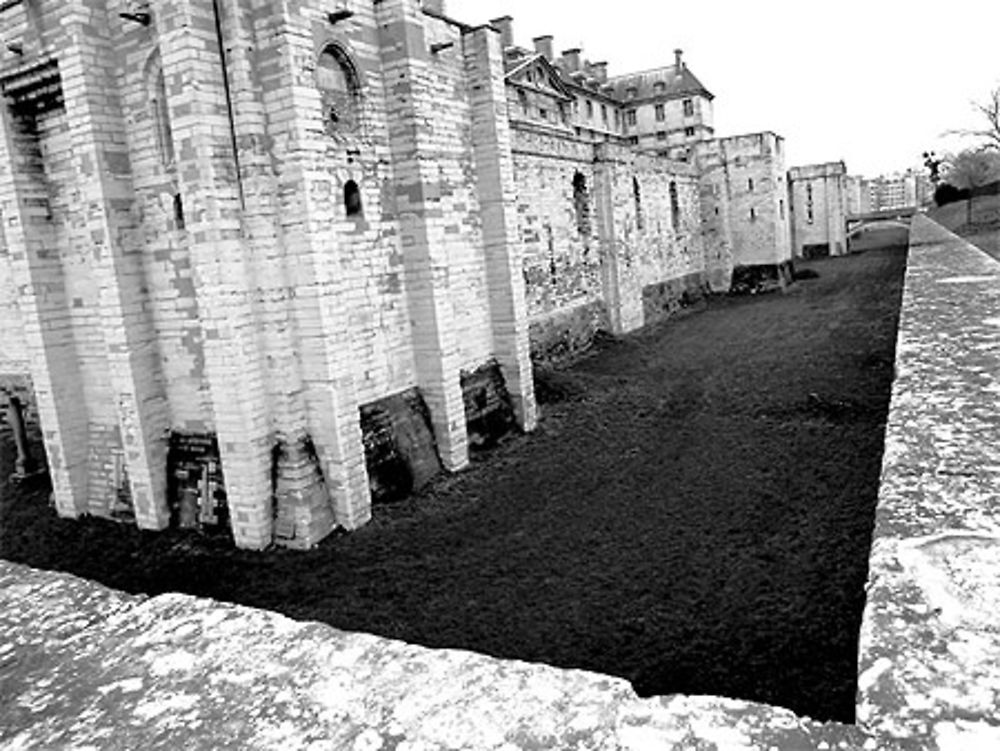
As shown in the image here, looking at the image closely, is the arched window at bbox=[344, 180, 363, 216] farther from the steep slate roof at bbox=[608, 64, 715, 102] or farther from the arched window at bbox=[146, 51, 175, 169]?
the steep slate roof at bbox=[608, 64, 715, 102]

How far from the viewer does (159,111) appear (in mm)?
8812

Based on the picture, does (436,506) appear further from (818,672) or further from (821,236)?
(821,236)

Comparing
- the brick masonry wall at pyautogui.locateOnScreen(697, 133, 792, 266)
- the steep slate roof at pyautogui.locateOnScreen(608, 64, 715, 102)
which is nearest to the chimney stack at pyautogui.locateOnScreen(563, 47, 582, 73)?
the steep slate roof at pyautogui.locateOnScreen(608, 64, 715, 102)

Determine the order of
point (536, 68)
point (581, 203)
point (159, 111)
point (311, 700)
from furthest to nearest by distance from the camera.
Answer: point (536, 68) < point (581, 203) < point (159, 111) < point (311, 700)

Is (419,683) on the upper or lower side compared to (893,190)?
lower

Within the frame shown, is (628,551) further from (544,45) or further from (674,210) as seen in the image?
(544,45)

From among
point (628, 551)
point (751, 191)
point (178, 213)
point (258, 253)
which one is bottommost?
point (628, 551)

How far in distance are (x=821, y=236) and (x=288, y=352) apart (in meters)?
45.0

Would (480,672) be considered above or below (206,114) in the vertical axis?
below

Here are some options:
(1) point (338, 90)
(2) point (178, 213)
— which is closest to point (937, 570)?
(2) point (178, 213)

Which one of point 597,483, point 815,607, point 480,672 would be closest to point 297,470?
point 597,483

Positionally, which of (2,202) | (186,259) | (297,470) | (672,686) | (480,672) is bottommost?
(672,686)

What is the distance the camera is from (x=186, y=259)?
8930 millimetres

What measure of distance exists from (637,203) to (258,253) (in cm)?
1681
